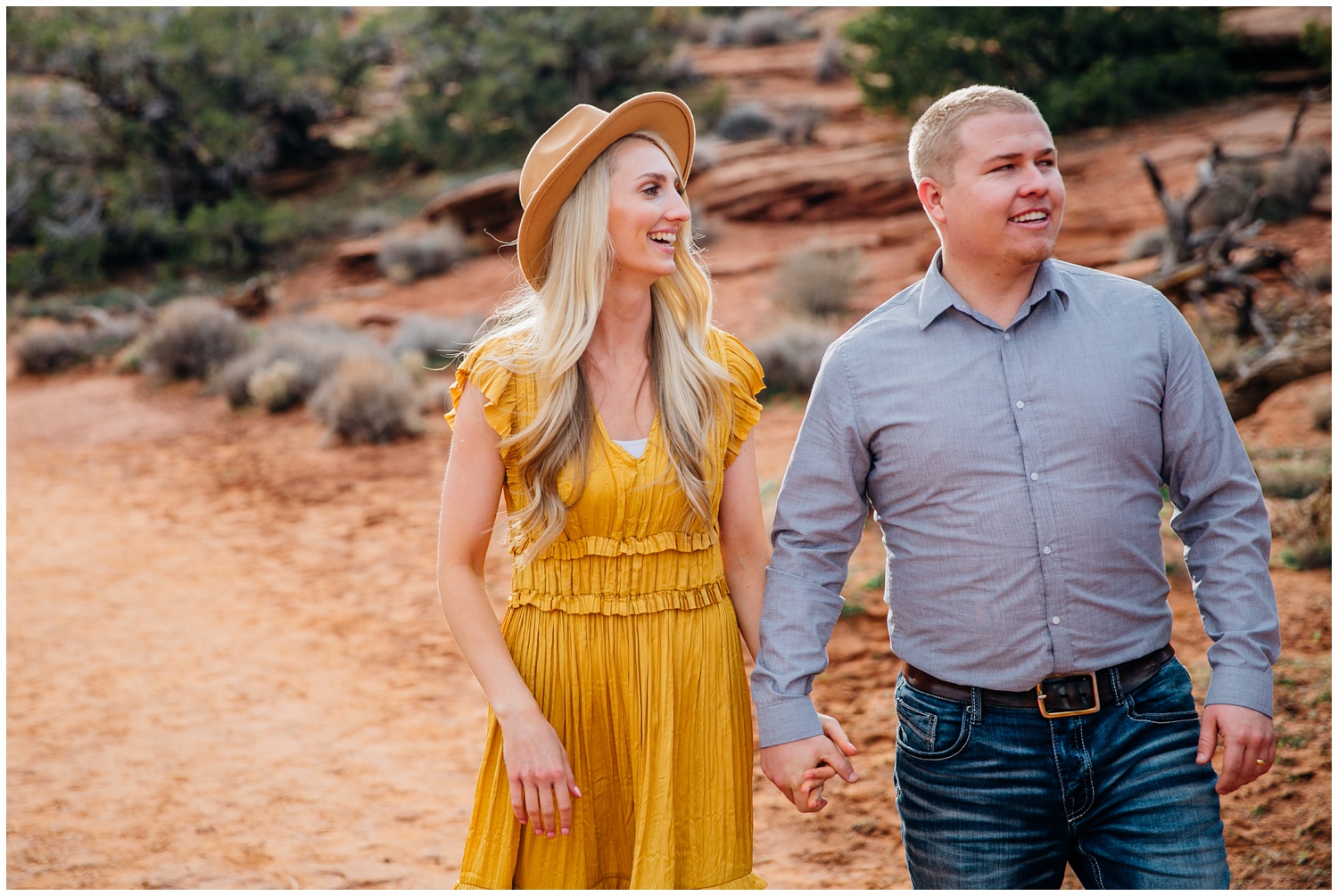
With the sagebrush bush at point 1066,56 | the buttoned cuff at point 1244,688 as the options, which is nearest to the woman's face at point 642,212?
the buttoned cuff at point 1244,688

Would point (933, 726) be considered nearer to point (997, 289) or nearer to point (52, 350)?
point (997, 289)

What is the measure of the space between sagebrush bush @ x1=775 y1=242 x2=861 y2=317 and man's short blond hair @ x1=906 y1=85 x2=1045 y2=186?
9934 mm

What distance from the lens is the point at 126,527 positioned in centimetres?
875

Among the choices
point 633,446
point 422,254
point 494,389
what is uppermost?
point 422,254

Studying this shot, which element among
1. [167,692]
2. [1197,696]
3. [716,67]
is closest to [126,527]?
[167,692]

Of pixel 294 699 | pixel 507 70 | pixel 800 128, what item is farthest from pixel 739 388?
pixel 507 70

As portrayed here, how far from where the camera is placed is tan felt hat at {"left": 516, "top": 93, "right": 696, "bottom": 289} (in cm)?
228

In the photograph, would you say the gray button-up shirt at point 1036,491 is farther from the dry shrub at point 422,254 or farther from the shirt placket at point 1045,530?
the dry shrub at point 422,254

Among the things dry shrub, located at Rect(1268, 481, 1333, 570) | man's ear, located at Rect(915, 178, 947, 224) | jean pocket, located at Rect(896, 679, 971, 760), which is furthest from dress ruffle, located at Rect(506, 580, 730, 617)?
dry shrub, located at Rect(1268, 481, 1333, 570)

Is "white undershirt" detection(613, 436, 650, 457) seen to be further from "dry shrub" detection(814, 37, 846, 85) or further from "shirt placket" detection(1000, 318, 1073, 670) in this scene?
"dry shrub" detection(814, 37, 846, 85)

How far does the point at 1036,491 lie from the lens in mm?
2051

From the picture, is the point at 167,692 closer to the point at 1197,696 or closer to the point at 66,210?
the point at 1197,696

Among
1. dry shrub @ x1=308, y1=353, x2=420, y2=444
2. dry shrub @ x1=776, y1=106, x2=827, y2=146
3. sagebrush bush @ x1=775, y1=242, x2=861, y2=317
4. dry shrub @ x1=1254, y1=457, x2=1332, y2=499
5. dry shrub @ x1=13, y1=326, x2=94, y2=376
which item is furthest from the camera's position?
dry shrub @ x1=776, y1=106, x2=827, y2=146

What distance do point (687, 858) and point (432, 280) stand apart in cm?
1615
